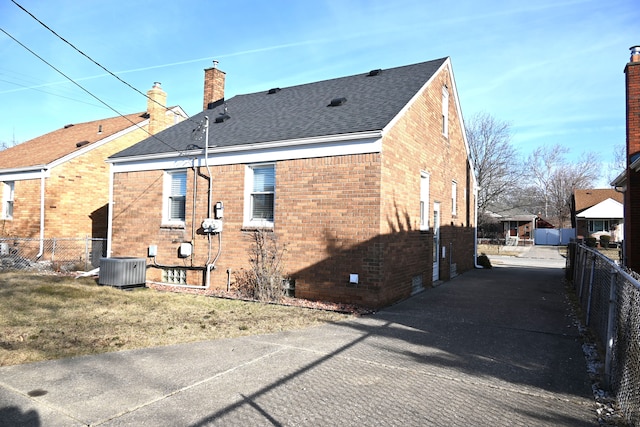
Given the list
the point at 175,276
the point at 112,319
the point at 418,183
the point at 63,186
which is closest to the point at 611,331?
the point at 418,183

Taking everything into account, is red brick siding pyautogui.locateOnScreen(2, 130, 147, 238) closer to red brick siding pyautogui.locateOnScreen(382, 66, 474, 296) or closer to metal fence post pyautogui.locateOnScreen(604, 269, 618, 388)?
red brick siding pyautogui.locateOnScreen(382, 66, 474, 296)

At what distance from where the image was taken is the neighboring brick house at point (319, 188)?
908cm

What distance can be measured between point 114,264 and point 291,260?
502 cm

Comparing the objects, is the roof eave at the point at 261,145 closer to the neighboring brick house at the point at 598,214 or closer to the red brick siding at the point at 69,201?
the red brick siding at the point at 69,201

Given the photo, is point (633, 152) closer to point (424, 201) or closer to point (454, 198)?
point (424, 201)

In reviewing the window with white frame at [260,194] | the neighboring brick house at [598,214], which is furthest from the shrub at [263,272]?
the neighboring brick house at [598,214]

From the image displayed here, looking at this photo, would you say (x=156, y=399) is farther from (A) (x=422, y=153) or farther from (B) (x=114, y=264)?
(A) (x=422, y=153)

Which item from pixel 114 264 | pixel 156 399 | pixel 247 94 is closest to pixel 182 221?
pixel 114 264

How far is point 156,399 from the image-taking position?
4125 mm

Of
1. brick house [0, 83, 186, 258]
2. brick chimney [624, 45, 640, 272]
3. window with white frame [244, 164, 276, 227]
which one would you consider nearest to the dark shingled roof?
window with white frame [244, 164, 276, 227]

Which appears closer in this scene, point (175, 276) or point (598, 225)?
point (175, 276)

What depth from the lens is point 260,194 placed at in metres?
10.9

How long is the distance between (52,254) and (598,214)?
47467 mm

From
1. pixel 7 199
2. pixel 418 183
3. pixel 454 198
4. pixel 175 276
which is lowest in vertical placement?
pixel 175 276
